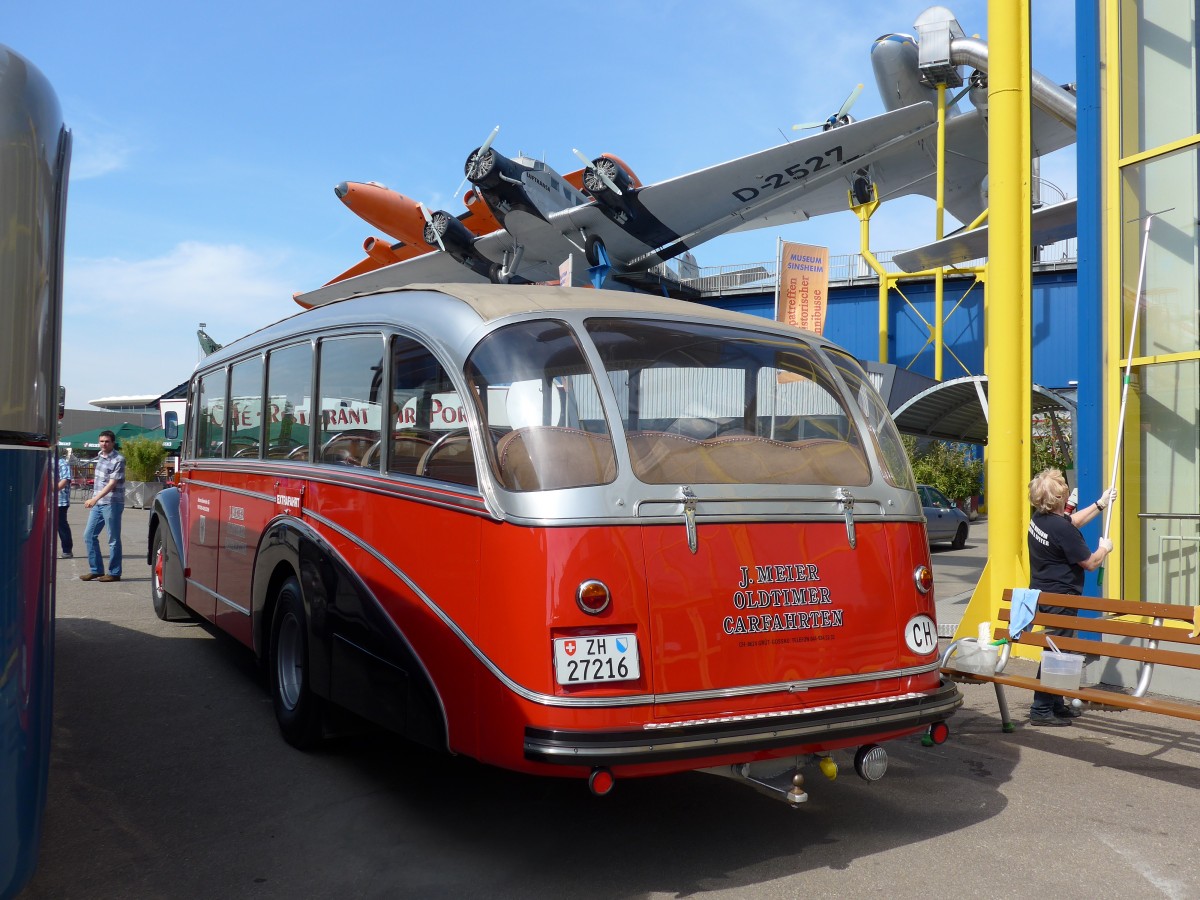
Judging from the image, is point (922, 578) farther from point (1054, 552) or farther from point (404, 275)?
point (404, 275)

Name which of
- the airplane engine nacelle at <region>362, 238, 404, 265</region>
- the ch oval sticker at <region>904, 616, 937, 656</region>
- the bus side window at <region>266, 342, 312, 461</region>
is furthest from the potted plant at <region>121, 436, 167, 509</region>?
the ch oval sticker at <region>904, 616, 937, 656</region>

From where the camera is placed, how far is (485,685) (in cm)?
395

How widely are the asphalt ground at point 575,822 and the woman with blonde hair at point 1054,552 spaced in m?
0.18

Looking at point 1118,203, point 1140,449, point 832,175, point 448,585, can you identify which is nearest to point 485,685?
point 448,585

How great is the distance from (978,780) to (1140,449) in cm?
417

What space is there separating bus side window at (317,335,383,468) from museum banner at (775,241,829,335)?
38.2 feet

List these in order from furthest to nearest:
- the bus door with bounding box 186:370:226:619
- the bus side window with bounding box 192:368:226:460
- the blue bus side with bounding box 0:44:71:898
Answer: the bus side window with bounding box 192:368:226:460, the bus door with bounding box 186:370:226:619, the blue bus side with bounding box 0:44:71:898

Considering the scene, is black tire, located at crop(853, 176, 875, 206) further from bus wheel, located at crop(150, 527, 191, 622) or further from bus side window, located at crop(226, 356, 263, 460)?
bus side window, located at crop(226, 356, 263, 460)

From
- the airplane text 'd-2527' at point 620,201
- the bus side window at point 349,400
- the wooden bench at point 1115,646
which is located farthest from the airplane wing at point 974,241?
the bus side window at point 349,400

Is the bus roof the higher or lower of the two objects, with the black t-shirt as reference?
higher

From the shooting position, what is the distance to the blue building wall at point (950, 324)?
3497 cm

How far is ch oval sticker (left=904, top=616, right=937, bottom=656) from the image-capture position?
14.8 feet

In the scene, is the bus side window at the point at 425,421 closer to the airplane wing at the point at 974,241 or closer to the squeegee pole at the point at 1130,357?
the squeegee pole at the point at 1130,357

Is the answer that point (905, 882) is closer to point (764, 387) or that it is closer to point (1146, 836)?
point (1146, 836)
